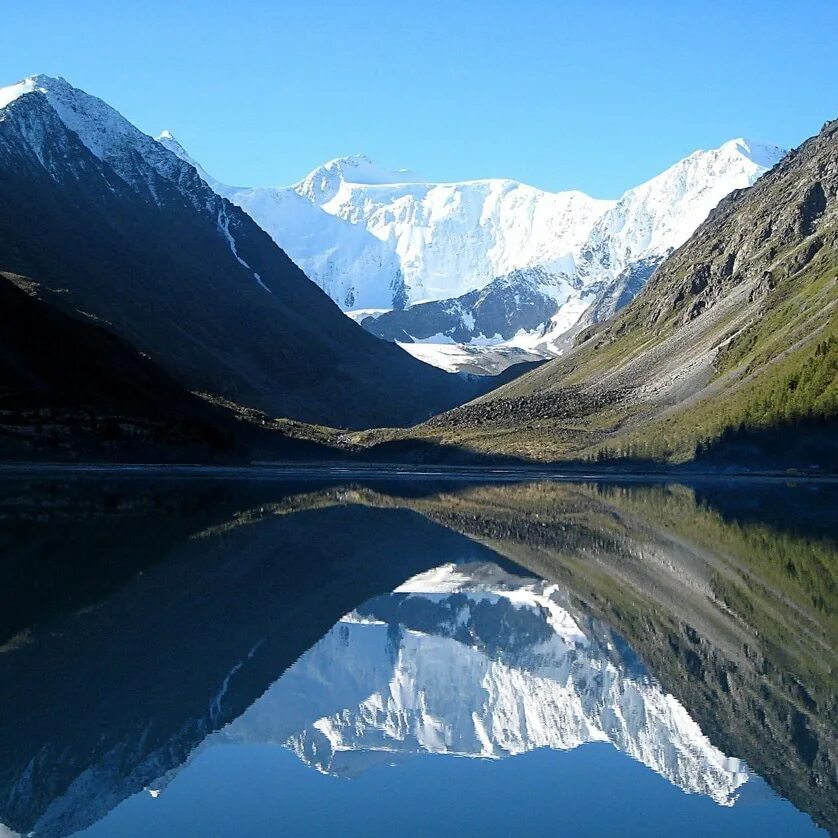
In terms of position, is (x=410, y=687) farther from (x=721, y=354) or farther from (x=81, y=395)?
(x=721, y=354)

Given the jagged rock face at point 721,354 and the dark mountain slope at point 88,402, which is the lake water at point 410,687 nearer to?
the dark mountain slope at point 88,402

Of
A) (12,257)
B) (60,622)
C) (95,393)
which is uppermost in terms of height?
(12,257)

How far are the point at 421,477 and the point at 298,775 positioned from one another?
3683 inches

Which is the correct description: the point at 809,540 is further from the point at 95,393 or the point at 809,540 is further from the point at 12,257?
the point at 12,257

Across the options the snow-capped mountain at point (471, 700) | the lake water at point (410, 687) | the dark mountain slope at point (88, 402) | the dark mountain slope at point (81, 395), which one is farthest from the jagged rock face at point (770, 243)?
the snow-capped mountain at point (471, 700)

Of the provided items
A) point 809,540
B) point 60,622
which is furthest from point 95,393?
point 60,622

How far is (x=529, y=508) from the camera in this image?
2675 inches

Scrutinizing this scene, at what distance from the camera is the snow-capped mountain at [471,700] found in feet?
58.0

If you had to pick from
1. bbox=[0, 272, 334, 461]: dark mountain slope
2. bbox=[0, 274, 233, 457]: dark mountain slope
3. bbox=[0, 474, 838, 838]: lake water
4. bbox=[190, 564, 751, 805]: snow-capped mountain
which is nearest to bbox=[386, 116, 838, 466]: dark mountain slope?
bbox=[0, 272, 334, 461]: dark mountain slope

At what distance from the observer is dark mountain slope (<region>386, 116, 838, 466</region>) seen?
4545 inches

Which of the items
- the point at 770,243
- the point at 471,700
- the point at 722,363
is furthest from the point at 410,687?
the point at 770,243

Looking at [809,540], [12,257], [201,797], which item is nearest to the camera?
[201,797]

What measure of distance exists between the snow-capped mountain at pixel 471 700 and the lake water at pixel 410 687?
0.24 ft

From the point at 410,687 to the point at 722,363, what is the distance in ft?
407
